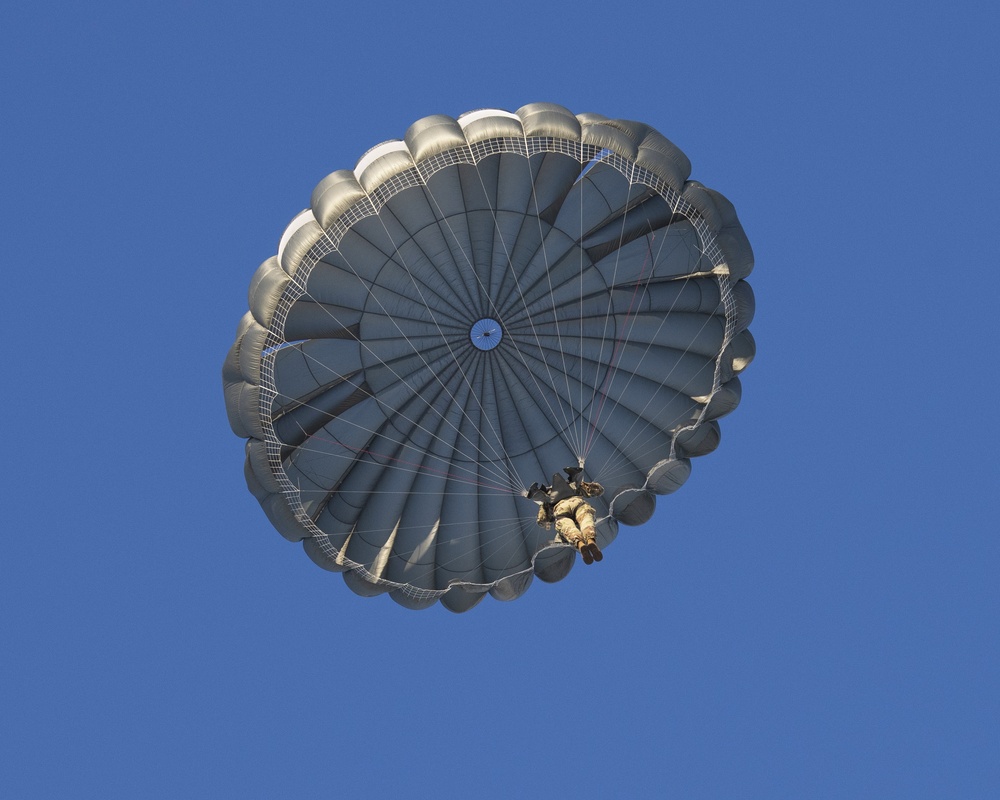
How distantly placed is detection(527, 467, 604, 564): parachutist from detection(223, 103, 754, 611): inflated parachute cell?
292 centimetres

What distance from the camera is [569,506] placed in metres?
34.2

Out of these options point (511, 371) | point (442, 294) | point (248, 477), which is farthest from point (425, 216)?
point (248, 477)

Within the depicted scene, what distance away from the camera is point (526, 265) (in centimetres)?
3584

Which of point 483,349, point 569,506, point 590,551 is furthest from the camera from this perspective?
point 483,349

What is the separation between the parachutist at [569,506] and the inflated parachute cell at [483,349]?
292 cm

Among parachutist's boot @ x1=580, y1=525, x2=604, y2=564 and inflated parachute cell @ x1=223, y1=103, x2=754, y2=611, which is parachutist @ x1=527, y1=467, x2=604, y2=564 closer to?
parachutist's boot @ x1=580, y1=525, x2=604, y2=564

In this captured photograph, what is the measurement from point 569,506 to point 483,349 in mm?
4332

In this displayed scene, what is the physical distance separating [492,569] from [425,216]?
807 centimetres

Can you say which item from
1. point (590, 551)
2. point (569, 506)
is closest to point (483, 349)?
point (569, 506)

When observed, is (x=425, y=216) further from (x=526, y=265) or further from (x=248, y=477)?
(x=248, y=477)

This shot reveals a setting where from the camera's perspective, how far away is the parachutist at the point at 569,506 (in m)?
33.7

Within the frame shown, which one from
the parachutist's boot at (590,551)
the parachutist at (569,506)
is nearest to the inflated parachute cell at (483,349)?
the parachutist at (569,506)

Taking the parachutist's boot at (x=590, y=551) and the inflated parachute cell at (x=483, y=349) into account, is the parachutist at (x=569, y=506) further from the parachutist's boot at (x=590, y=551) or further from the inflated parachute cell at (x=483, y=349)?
the inflated parachute cell at (x=483, y=349)

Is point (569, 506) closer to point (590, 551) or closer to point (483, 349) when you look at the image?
point (590, 551)
